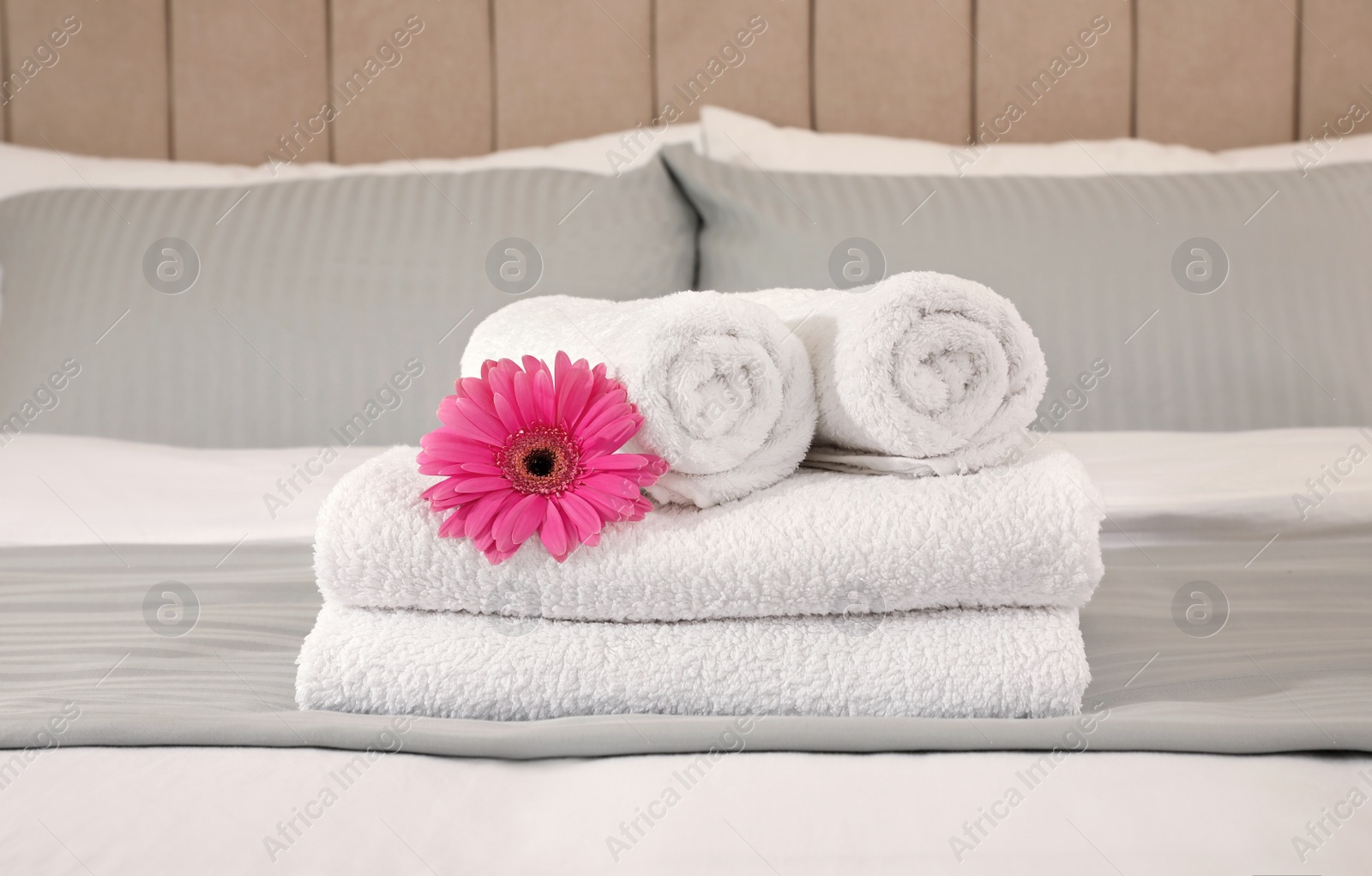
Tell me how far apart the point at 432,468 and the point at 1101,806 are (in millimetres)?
412

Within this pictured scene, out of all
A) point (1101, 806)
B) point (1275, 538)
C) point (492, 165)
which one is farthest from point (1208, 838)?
point (492, 165)

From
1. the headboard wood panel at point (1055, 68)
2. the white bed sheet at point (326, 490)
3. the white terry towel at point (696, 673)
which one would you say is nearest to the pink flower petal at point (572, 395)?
the white terry towel at point (696, 673)

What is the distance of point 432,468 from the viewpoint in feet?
1.96

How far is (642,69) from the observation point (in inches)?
67.6

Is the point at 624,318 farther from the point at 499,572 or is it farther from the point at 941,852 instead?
the point at 941,852

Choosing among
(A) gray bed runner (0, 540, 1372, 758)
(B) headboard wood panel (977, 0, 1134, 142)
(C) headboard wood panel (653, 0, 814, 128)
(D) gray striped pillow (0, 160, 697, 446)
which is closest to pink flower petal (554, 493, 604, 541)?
(A) gray bed runner (0, 540, 1372, 758)

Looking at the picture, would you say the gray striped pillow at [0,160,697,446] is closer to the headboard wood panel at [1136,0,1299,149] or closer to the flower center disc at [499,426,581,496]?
the flower center disc at [499,426,581,496]

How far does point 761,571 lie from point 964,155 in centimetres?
111

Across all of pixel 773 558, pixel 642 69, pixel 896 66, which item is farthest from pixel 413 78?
pixel 773 558

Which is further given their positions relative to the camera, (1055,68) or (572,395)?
(1055,68)

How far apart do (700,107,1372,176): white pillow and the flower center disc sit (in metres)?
0.94

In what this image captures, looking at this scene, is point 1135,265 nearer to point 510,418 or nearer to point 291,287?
point 510,418

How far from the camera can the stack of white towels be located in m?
0.58

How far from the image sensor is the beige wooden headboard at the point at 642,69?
169cm
